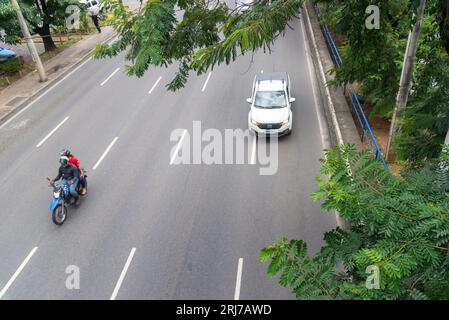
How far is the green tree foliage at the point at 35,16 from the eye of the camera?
1961cm

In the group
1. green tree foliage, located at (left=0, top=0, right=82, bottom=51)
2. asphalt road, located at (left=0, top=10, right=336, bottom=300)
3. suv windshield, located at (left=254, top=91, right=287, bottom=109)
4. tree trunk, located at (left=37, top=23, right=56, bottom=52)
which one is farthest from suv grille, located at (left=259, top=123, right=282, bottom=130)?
tree trunk, located at (left=37, top=23, right=56, bottom=52)

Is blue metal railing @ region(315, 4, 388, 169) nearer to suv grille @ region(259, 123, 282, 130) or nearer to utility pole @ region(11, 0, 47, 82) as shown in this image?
suv grille @ region(259, 123, 282, 130)

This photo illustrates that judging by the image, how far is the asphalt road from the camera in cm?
930

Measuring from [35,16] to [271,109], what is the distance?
1563 centimetres

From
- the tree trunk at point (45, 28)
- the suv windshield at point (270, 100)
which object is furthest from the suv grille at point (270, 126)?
the tree trunk at point (45, 28)

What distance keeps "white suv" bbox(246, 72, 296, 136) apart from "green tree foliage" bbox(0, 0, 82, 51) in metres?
13.4

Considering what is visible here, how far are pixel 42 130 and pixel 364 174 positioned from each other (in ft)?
52.8

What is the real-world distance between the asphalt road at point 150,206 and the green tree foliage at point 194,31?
489cm

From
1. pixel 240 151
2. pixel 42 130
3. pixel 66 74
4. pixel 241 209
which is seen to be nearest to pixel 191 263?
pixel 241 209

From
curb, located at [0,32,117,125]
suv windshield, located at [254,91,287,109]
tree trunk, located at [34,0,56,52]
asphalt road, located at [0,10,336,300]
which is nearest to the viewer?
asphalt road, located at [0,10,336,300]

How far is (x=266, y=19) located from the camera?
582 cm

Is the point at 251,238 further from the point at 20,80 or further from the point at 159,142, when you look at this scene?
the point at 20,80

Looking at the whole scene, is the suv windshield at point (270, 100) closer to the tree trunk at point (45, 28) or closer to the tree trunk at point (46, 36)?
the tree trunk at point (45, 28)

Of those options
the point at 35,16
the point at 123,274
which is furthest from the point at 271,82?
the point at 35,16
